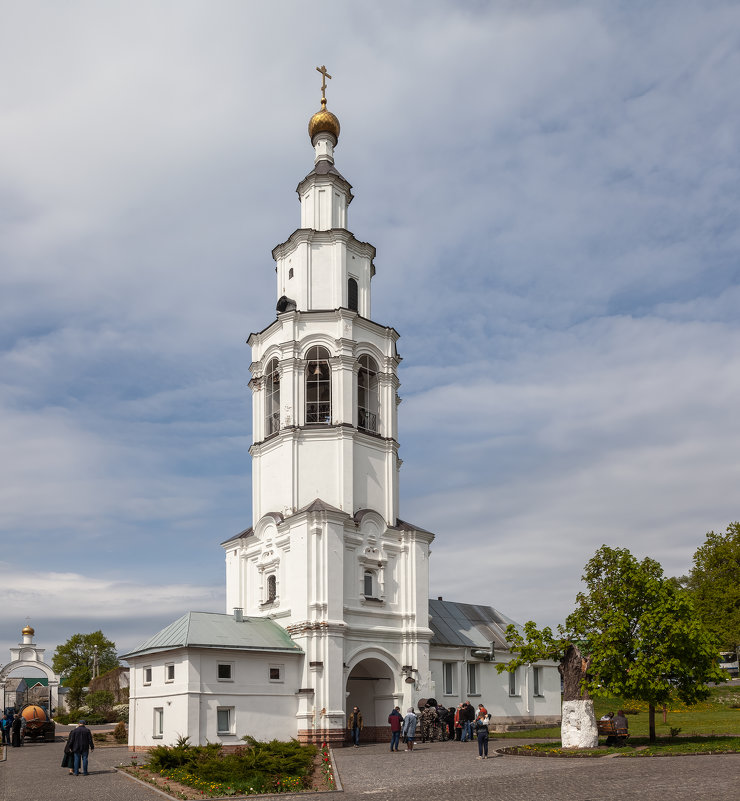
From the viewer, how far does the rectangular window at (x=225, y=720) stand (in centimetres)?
3219

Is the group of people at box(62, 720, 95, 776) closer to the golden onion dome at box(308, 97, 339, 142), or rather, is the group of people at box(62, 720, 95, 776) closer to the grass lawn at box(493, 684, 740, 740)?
the grass lawn at box(493, 684, 740, 740)

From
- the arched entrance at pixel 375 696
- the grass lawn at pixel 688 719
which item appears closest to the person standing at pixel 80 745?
the arched entrance at pixel 375 696

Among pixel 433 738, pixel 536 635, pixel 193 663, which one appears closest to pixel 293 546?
pixel 193 663

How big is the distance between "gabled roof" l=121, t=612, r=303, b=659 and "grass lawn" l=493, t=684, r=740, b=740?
406 inches

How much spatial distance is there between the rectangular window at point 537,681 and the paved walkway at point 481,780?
1971 cm

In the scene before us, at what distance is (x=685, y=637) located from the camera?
86.5ft

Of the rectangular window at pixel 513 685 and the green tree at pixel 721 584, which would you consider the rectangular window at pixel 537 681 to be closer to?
the rectangular window at pixel 513 685

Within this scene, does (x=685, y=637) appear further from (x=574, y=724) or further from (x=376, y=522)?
(x=376, y=522)

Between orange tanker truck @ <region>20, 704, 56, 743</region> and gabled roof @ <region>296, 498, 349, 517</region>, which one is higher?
gabled roof @ <region>296, 498, 349, 517</region>

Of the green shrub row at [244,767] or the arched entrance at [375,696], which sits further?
the arched entrance at [375,696]

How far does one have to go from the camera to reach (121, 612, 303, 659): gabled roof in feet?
107

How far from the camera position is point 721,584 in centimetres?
5359

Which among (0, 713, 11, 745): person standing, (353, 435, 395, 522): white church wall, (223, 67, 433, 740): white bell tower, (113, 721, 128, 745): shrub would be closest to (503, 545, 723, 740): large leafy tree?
(223, 67, 433, 740): white bell tower

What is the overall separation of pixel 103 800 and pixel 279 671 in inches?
646
